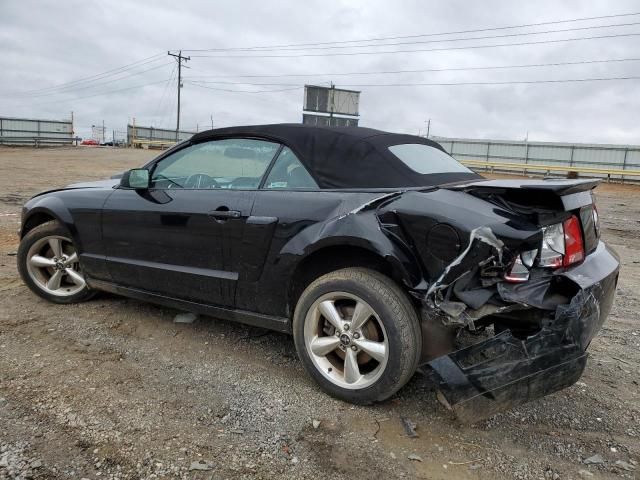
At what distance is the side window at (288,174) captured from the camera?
3.08 metres

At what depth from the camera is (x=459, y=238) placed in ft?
7.97

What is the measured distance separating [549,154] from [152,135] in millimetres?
34607

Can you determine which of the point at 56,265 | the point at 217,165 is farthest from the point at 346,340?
the point at 56,265

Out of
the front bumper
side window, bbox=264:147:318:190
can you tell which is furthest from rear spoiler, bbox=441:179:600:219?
side window, bbox=264:147:318:190

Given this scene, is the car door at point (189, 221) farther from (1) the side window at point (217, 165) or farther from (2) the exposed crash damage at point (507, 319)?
(2) the exposed crash damage at point (507, 319)

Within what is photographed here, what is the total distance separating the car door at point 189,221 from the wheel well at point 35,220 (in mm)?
870

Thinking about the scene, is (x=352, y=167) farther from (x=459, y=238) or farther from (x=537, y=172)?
(x=537, y=172)

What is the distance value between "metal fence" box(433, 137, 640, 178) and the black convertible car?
25991 millimetres

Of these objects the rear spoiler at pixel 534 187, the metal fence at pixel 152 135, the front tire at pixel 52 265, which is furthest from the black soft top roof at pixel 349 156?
the metal fence at pixel 152 135

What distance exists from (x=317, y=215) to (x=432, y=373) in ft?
3.48

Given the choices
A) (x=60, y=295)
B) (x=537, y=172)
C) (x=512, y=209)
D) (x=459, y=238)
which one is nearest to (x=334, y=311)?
(x=459, y=238)

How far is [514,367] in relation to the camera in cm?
230

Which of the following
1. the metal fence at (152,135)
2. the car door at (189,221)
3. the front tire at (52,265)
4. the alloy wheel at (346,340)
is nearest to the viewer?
the alloy wheel at (346,340)

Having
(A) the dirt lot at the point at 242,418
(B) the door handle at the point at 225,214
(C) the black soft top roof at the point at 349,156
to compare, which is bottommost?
(A) the dirt lot at the point at 242,418
